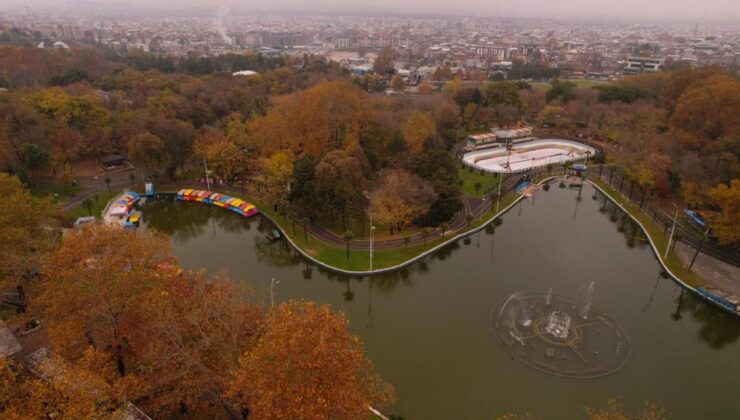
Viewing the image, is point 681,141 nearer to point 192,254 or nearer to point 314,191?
point 314,191

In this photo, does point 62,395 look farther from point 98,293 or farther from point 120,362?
point 120,362

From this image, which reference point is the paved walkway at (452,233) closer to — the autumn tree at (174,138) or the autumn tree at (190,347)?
the autumn tree at (174,138)

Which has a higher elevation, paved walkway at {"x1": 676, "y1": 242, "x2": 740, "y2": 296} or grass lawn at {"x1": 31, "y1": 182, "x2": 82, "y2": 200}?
paved walkway at {"x1": 676, "y1": 242, "x2": 740, "y2": 296}

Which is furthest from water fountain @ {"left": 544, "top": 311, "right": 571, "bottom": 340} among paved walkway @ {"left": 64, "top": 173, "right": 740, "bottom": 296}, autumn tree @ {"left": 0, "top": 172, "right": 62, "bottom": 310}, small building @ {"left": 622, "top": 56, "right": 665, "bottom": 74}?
small building @ {"left": 622, "top": 56, "right": 665, "bottom": 74}

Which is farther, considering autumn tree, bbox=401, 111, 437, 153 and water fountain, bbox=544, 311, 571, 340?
autumn tree, bbox=401, 111, 437, 153

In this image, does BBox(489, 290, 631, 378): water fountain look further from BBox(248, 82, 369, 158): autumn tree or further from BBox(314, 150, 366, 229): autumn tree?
BBox(248, 82, 369, 158): autumn tree

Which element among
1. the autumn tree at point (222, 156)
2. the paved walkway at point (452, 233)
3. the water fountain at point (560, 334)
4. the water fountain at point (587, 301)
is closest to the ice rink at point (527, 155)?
the paved walkway at point (452, 233)
